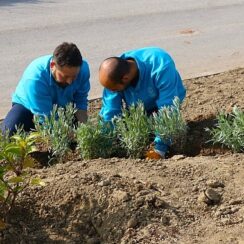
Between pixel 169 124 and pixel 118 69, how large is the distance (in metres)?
0.64

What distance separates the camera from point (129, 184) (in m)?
4.21

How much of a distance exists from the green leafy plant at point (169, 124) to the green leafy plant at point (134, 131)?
0.08 metres

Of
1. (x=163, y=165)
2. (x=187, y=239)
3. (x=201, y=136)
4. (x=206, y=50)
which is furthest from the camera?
(x=206, y=50)

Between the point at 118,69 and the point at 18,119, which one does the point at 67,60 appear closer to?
the point at 118,69

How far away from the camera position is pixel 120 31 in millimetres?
11117

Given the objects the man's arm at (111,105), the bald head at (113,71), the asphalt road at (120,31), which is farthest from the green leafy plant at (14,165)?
the asphalt road at (120,31)

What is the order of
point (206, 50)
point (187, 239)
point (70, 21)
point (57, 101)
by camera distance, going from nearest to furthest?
point (187, 239), point (57, 101), point (206, 50), point (70, 21)

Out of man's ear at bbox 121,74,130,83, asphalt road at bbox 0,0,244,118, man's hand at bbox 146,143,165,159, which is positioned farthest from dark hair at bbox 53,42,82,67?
asphalt road at bbox 0,0,244,118

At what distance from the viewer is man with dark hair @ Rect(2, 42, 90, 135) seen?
555cm

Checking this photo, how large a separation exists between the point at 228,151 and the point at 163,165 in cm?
71

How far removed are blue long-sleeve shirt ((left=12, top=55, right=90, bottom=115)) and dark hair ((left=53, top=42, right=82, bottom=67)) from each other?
1.32ft

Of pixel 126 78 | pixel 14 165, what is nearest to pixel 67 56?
pixel 126 78

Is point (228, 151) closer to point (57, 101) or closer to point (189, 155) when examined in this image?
point (189, 155)

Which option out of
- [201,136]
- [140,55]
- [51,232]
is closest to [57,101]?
[140,55]
